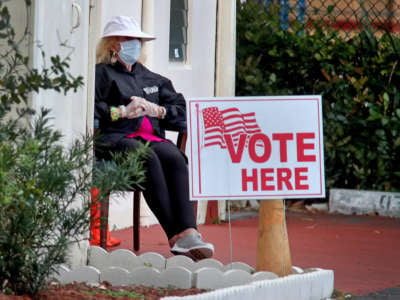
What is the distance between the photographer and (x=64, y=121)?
5.99 m

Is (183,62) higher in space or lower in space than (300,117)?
higher

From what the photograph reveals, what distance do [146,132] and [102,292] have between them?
7.10 feet

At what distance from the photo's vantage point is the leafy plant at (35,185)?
4.00 m

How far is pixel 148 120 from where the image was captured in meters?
7.09

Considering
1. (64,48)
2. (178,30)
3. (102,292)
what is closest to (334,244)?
(178,30)

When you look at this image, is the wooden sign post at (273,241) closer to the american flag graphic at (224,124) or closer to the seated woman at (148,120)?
the american flag graphic at (224,124)

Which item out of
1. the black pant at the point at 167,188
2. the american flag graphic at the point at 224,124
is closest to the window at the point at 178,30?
the black pant at the point at 167,188

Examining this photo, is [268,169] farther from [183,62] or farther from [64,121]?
[183,62]

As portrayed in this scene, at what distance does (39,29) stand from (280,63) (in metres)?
5.42

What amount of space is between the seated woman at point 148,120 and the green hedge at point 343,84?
3499 millimetres

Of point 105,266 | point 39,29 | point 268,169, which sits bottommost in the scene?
point 105,266

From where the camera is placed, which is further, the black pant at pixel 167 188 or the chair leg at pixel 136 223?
the chair leg at pixel 136 223

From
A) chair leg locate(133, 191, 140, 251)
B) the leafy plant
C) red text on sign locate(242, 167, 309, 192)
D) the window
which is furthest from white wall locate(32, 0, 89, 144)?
the window

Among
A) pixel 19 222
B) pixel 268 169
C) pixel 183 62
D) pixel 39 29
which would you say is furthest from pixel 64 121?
pixel 183 62
